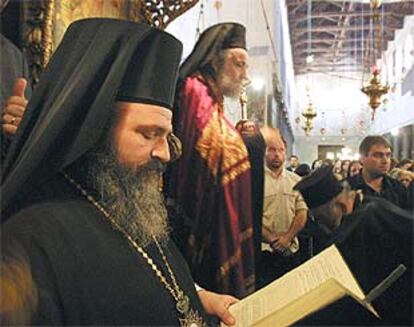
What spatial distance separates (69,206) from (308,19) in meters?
1.13

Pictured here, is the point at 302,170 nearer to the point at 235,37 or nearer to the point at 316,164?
the point at 316,164

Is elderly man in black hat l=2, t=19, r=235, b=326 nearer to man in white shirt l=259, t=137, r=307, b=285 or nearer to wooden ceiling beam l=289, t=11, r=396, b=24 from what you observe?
man in white shirt l=259, t=137, r=307, b=285

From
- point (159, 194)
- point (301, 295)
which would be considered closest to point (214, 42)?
point (159, 194)

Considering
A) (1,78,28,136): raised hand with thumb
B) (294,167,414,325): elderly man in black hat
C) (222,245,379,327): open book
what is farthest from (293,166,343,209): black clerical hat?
(1,78,28,136): raised hand with thumb

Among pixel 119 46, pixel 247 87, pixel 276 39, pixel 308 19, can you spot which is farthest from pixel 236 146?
pixel 119 46

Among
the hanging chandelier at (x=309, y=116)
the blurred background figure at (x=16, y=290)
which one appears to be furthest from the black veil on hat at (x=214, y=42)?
the blurred background figure at (x=16, y=290)

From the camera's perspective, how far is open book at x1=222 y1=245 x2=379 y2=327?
81 centimetres

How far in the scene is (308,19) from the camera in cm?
166

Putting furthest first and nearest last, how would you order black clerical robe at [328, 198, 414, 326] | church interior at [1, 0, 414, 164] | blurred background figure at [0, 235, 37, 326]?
church interior at [1, 0, 414, 164] → black clerical robe at [328, 198, 414, 326] → blurred background figure at [0, 235, 37, 326]

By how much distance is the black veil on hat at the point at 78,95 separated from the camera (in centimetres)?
83

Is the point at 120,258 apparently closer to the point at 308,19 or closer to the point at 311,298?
the point at 311,298

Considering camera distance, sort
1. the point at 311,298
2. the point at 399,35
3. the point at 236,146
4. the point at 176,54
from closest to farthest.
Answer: the point at 311,298 < the point at 176,54 < the point at 236,146 < the point at 399,35

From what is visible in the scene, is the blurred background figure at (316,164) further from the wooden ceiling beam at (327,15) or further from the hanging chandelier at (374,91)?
the wooden ceiling beam at (327,15)

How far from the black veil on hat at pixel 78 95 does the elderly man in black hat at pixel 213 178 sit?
47 centimetres
